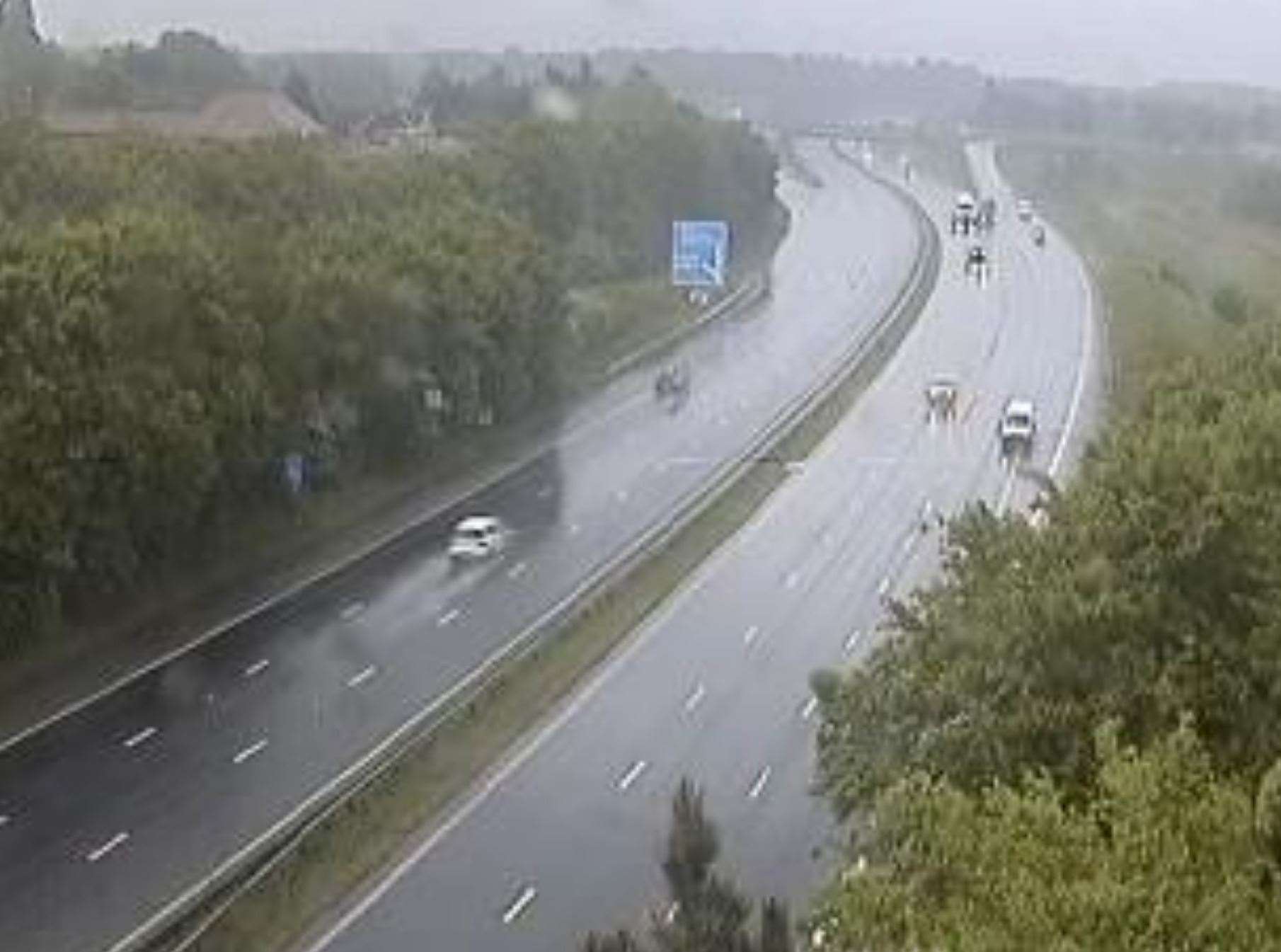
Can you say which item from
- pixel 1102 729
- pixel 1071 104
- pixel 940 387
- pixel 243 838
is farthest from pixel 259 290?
pixel 1071 104

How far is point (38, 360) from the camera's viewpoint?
116 feet

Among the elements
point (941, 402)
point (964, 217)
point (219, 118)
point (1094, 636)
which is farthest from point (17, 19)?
point (1094, 636)

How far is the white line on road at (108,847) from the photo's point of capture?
28.8m

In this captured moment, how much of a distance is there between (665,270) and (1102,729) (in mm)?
78392

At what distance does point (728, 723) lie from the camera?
→ 35375mm

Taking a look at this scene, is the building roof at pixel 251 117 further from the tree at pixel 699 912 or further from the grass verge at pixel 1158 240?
the tree at pixel 699 912

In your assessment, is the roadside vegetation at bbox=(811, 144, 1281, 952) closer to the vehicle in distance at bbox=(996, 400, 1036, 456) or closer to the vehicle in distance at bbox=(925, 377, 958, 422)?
the vehicle in distance at bbox=(996, 400, 1036, 456)

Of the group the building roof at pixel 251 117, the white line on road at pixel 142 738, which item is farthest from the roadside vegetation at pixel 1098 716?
the building roof at pixel 251 117

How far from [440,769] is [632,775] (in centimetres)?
269

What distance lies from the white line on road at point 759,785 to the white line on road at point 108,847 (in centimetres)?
819

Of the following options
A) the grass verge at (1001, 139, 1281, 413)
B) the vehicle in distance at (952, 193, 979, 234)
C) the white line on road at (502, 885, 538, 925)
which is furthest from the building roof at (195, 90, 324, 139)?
the white line on road at (502, 885, 538, 925)

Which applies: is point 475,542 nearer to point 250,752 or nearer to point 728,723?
point 728,723

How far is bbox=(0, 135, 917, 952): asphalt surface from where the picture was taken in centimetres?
2833

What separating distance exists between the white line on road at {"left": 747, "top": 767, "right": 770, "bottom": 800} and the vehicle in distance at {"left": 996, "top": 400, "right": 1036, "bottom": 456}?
84.4ft
